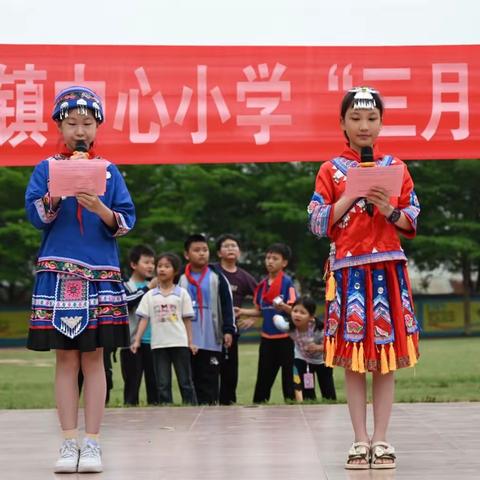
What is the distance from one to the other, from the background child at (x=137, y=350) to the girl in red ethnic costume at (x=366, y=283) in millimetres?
4242

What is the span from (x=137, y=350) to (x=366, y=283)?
448cm

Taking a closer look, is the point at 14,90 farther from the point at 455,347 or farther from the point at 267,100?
the point at 455,347

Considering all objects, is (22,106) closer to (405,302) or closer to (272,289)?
(272,289)

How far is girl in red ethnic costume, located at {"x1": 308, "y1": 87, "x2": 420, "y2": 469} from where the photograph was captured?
469 centimetres

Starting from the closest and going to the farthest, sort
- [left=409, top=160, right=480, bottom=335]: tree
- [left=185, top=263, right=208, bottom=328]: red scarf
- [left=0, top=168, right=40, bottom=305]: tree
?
1. [left=185, top=263, right=208, bottom=328]: red scarf
2. [left=0, top=168, right=40, bottom=305]: tree
3. [left=409, top=160, right=480, bottom=335]: tree

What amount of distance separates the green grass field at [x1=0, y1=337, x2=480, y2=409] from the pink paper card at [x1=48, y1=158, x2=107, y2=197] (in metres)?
3.78

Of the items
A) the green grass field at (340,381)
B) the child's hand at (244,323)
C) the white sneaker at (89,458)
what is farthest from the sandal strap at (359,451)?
the child's hand at (244,323)

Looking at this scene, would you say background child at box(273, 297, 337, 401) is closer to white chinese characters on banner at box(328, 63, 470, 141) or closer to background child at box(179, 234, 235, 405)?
background child at box(179, 234, 235, 405)

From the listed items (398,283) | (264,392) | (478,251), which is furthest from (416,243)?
(398,283)

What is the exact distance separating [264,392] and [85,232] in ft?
14.5

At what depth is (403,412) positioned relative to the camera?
6.65 metres

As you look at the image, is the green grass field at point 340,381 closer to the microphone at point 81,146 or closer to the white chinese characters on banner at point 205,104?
the white chinese characters on banner at point 205,104

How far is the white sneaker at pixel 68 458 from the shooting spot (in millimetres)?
4586

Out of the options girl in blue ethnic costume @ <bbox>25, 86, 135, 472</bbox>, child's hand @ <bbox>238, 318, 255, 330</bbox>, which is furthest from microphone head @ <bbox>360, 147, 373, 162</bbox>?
child's hand @ <bbox>238, 318, 255, 330</bbox>
